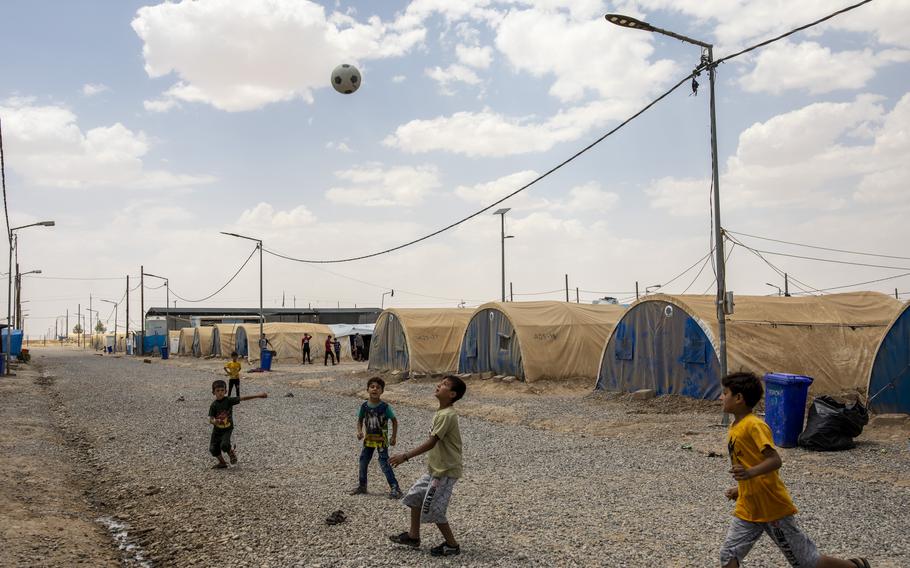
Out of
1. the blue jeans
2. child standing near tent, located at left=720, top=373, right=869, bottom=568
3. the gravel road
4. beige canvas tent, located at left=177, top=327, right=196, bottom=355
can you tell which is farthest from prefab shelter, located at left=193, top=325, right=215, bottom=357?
child standing near tent, located at left=720, top=373, right=869, bottom=568

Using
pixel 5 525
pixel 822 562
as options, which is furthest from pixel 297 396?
pixel 822 562

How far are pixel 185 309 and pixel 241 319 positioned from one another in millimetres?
Result: 17299

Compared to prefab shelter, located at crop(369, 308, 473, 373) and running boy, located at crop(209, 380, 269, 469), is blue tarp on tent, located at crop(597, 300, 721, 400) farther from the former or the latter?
running boy, located at crop(209, 380, 269, 469)

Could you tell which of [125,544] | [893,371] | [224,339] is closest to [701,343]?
[893,371]

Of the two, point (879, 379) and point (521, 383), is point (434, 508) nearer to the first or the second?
point (879, 379)

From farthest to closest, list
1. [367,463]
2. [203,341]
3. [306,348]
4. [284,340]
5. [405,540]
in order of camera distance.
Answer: [203,341] → [284,340] → [306,348] → [367,463] → [405,540]

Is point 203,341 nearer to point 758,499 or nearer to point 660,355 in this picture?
point 660,355

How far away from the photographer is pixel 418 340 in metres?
30.7

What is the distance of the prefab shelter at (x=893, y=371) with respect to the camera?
1405 cm

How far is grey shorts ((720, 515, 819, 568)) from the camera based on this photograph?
459 cm

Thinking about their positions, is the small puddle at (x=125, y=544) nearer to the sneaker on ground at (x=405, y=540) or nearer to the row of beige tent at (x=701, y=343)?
the sneaker on ground at (x=405, y=540)

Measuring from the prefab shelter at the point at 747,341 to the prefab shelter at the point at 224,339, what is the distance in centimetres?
3856

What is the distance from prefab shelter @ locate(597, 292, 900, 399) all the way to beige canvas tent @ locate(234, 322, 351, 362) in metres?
31.4

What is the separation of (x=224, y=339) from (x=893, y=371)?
157 feet
